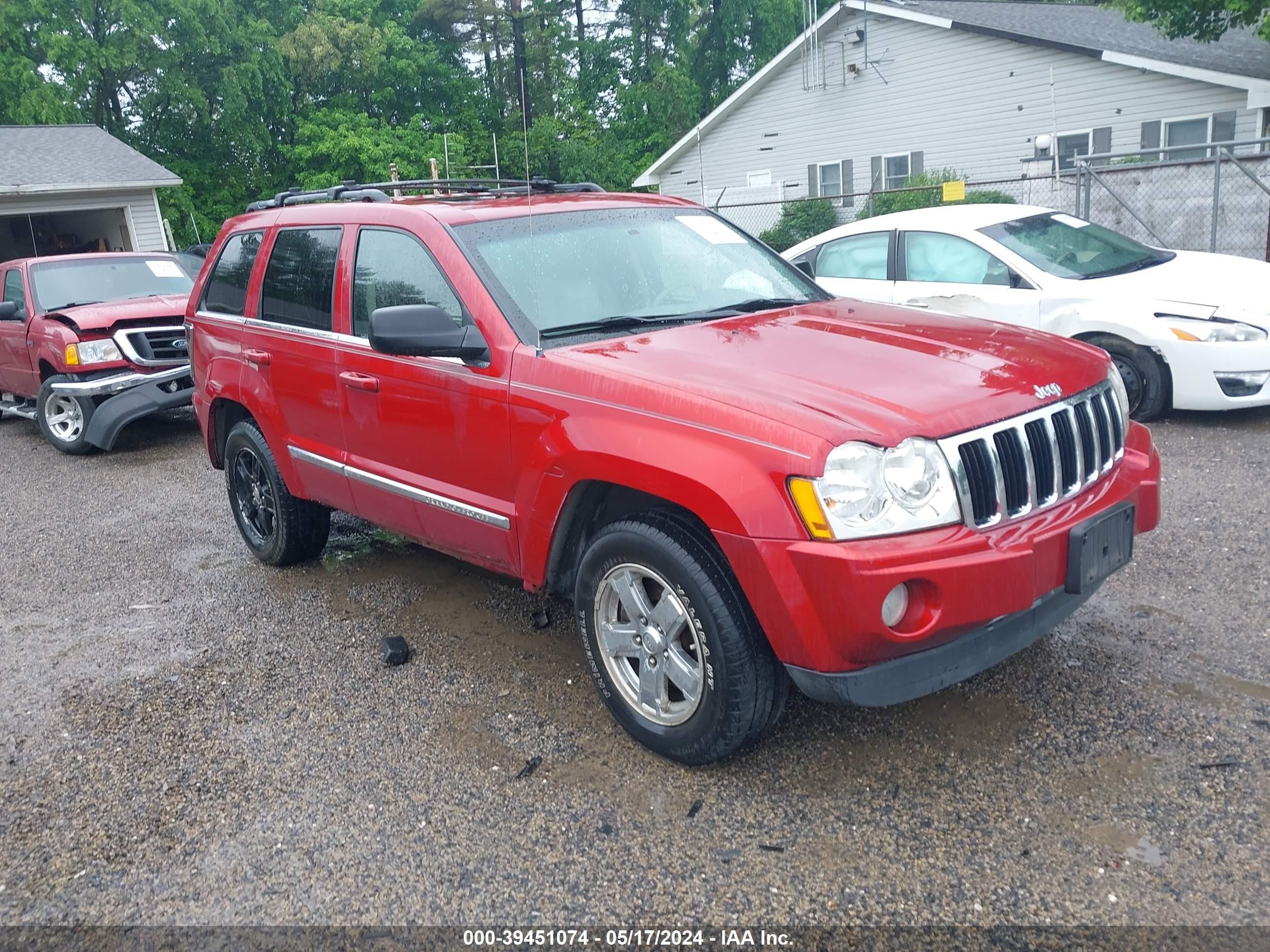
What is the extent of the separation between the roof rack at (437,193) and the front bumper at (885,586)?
2.54 metres

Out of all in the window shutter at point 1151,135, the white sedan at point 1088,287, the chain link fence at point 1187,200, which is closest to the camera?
the white sedan at point 1088,287

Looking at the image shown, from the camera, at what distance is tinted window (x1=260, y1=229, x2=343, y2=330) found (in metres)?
4.80

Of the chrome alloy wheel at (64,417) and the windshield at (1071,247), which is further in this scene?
the chrome alloy wheel at (64,417)

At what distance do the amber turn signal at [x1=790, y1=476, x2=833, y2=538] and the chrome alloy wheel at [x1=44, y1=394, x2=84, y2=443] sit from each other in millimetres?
8531

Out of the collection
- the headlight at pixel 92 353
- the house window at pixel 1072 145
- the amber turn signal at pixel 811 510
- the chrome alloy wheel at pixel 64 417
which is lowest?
the chrome alloy wheel at pixel 64 417

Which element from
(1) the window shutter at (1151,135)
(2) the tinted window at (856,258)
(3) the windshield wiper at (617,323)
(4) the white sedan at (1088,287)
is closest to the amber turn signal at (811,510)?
(3) the windshield wiper at (617,323)

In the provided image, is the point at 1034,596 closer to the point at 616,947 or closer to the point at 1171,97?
the point at 616,947

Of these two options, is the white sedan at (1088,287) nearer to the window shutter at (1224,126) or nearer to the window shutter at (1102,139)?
the window shutter at (1224,126)

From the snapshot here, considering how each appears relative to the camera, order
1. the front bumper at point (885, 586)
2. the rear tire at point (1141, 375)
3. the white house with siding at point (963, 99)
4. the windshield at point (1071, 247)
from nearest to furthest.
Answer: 1. the front bumper at point (885, 586)
2. the rear tire at point (1141, 375)
3. the windshield at point (1071, 247)
4. the white house with siding at point (963, 99)

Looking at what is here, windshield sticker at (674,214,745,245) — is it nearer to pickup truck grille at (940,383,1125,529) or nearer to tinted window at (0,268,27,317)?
pickup truck grille at (940,383,1125,529)

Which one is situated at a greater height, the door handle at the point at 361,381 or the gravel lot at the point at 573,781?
the door handle at the point at 361,381

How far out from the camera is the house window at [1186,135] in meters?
18.3

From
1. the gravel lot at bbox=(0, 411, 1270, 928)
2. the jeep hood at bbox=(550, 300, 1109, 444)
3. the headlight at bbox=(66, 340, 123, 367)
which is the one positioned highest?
the jeep hood at bbox=(550, 300, 1109, 444)

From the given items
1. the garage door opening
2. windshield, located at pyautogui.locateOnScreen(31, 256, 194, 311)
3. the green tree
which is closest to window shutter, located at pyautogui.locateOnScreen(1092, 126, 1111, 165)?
the green tree
